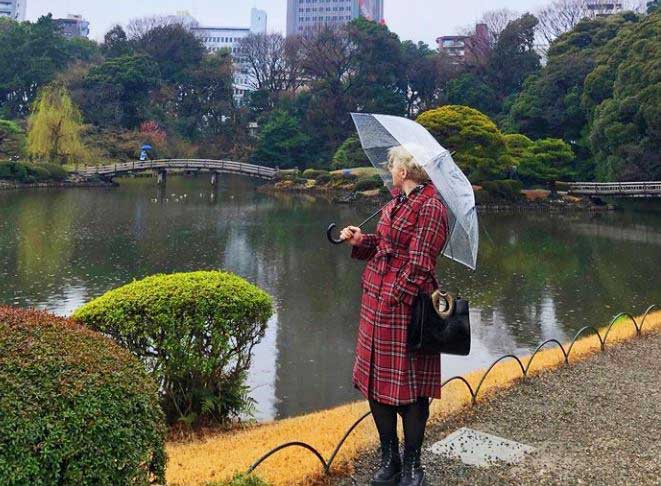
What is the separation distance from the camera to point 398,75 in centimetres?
3853

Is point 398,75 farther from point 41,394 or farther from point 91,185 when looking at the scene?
point 41,394

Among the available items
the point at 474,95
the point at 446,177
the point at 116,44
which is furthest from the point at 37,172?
the point at 446,177

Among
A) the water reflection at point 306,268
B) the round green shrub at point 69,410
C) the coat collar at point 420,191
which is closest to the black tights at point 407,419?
the coat collar at point 420,191

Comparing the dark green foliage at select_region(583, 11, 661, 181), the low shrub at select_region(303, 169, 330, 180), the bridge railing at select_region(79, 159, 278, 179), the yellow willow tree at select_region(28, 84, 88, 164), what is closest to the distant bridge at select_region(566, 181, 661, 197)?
the dark green foliage at select_region(583, 11, 661, 181)

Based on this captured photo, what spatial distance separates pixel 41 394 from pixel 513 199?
2575 cm

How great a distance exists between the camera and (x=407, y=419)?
98.0 inches

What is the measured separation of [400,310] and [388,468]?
68cm

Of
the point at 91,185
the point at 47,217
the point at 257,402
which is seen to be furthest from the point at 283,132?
the point at 257,402

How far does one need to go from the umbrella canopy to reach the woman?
0.05 meters

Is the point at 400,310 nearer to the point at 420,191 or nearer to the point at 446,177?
the point at 420,191

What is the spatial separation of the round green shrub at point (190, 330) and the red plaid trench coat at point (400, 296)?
1602 millimetres

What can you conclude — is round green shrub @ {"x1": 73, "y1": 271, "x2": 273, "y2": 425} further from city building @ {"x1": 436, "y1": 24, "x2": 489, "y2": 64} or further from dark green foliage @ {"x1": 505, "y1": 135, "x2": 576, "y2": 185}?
city building @ {"x1": 436, "y1": 24, "x2": 489, "y2": 64}

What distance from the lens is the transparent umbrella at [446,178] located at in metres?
2.52

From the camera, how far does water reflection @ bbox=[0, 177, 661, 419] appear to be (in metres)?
7.16
